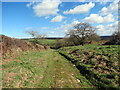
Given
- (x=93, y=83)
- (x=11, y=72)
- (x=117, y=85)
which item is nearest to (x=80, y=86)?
(x=93, y=83)

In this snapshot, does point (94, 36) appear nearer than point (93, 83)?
No

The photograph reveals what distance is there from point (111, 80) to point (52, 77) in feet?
18.5

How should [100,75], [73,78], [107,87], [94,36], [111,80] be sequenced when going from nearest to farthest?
[107,87]
[111,80]
[100,75]
[73,78]
[94,36]

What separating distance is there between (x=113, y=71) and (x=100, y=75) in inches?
58.3

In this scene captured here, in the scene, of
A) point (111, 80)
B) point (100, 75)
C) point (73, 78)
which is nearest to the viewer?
point (111, 80)

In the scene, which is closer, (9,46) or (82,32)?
(9,46)

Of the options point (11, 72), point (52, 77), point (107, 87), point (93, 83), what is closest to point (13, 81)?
point (11, 72)

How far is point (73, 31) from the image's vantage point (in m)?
50.3

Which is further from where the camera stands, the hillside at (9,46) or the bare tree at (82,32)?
the bare tree at (82,32)

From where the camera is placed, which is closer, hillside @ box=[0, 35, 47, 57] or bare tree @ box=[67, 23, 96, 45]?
hillside @ box=[0, 35, 47, 57]

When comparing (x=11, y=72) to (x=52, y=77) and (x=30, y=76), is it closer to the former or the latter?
(x=30, y=76)

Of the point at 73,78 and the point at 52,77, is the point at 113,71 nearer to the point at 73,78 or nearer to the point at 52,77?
the point at 73,78

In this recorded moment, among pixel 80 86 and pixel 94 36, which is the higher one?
pixel 94 36

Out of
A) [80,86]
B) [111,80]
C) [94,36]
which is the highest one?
[94,36]
